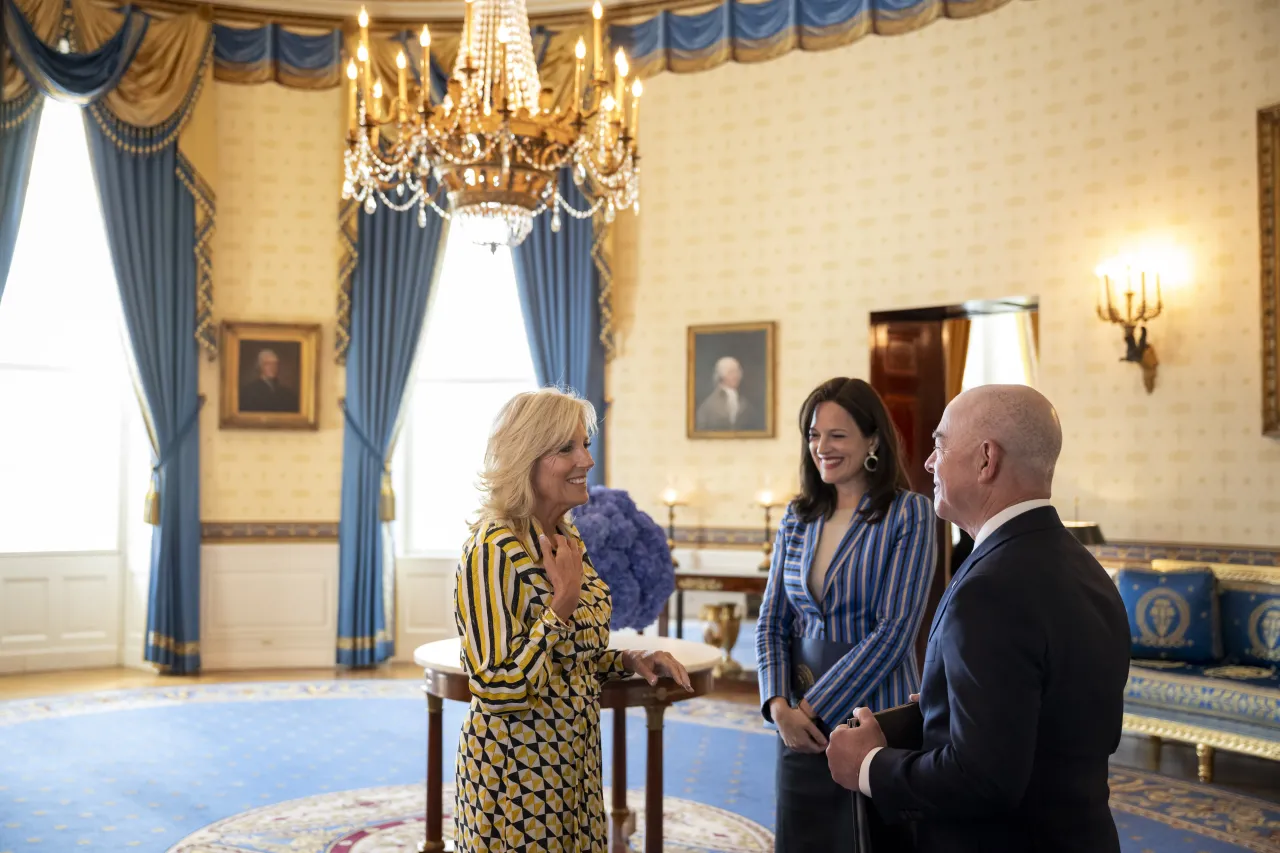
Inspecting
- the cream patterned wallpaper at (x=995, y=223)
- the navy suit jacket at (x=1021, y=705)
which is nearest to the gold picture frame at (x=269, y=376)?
the cream patterned wallpaper at (x=995, y=223)

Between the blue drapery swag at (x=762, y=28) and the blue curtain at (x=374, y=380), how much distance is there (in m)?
2.06

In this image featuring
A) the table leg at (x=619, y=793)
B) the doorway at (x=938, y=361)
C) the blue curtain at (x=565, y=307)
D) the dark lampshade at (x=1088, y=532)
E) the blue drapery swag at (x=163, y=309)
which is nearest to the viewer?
the table leg at (x=619, y=793)

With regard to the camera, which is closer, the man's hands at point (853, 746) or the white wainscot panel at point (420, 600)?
the man's hands at point (853, 746)

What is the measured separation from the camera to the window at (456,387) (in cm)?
950

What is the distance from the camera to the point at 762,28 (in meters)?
8.61

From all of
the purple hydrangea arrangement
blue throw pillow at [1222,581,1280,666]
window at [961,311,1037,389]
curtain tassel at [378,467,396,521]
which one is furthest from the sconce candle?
the purple hydrangea arrangement

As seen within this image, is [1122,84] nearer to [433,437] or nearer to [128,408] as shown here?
[433,437]

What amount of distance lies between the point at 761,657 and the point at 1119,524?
4.71 m

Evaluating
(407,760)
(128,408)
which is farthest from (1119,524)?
(128,408)

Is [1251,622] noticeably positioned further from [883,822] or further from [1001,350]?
[883,822]

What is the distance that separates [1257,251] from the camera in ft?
21.8

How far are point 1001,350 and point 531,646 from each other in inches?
267

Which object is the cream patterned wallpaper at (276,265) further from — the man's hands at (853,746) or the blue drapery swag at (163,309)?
the man's hands at (853,746)

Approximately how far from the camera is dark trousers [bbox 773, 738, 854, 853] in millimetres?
2777
